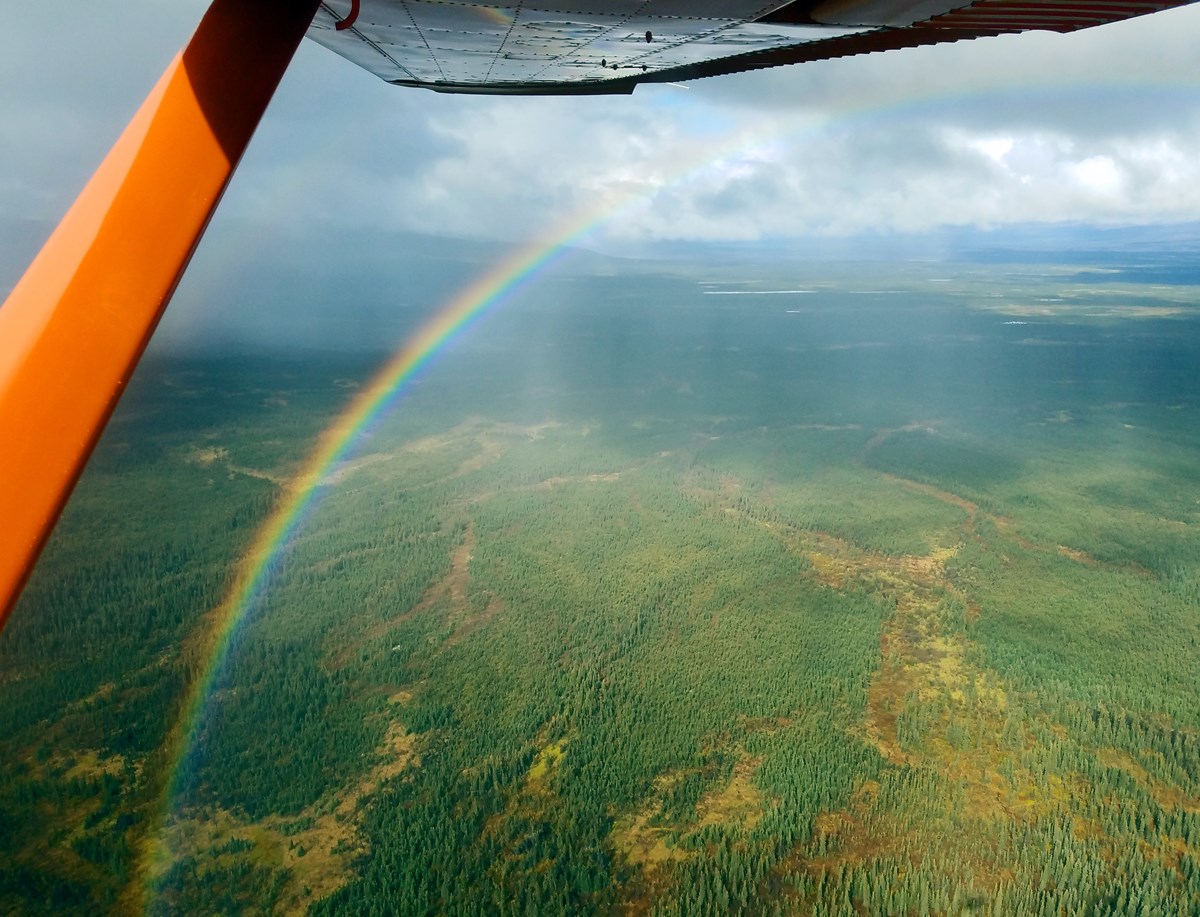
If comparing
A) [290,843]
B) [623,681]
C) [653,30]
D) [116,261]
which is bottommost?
[623,681]

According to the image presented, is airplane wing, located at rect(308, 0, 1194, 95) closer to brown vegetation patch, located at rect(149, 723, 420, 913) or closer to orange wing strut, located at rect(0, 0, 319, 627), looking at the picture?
orange wing strut, located at rect(0, 0, 319, 627)

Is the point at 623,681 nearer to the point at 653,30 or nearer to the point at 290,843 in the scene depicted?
the point at 290,843

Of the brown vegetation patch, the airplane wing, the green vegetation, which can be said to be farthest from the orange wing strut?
the brown vegetation patch

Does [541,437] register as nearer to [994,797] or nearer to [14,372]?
[994,797]

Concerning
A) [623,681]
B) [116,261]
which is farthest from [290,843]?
[116,261]

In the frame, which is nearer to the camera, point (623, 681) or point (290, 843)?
point (290, 843)

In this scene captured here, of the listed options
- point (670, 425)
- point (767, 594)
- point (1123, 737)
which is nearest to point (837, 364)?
point (670, 425)
